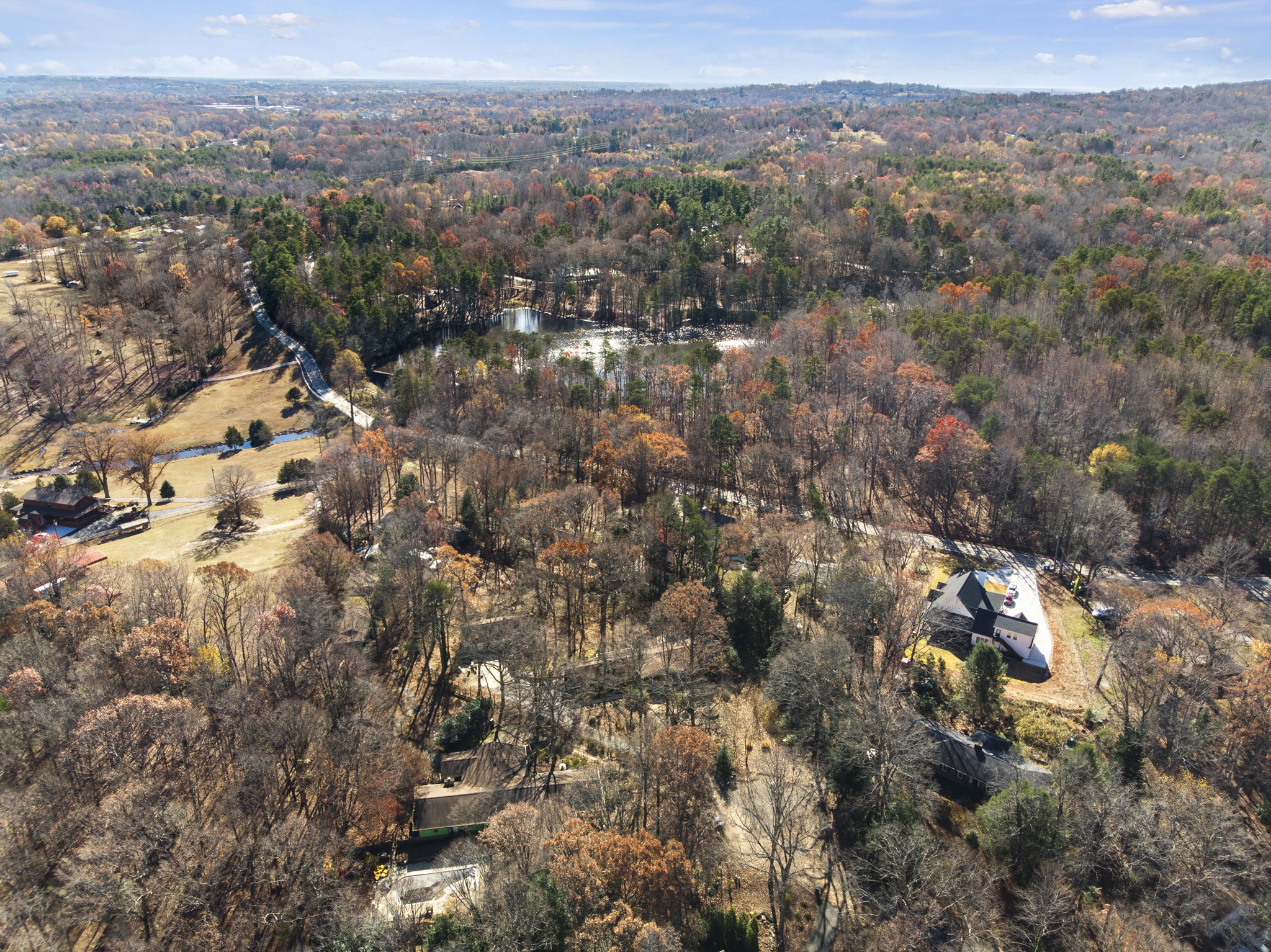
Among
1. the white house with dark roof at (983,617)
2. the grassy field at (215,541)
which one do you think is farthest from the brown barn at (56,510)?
the white house with dark roof at (983,617)

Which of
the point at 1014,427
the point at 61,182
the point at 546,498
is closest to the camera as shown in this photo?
the point at 546,498

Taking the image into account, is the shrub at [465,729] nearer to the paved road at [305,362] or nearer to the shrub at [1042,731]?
the shrub at [1042,731]

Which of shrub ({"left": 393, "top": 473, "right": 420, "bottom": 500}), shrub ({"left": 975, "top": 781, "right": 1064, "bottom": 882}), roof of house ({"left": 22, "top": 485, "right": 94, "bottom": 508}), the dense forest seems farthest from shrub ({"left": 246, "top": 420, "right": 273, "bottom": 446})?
shrub ({"left": 975, "top": 781, "right": 1064, "bottom": 882})

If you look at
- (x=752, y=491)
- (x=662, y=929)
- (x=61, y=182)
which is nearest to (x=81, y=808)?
(x=662, y=929)

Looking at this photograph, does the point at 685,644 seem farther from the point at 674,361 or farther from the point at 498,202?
the point at 498,202

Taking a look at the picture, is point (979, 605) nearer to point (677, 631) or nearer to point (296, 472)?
point (677, 631)

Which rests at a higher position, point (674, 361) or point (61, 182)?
point (61, 182)
